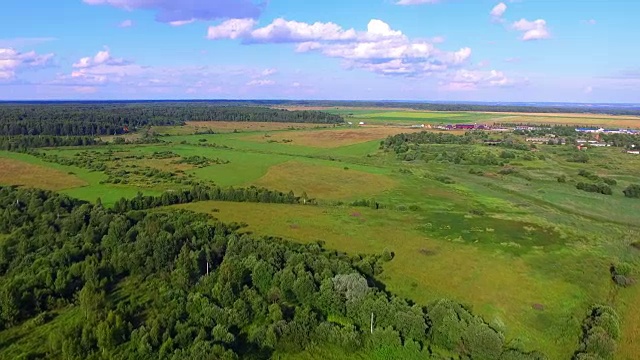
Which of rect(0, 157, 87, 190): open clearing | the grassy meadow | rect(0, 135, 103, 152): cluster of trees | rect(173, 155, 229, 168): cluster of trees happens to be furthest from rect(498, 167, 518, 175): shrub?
rect(0, 135, 103, 152): cluster of trees

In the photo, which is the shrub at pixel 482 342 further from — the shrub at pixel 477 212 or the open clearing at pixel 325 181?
the open clearing at pixel 325 181

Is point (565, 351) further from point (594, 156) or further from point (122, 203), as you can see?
point (594, 156)

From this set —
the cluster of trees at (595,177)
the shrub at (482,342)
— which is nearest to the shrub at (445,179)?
the cluster of trees at (595,177)

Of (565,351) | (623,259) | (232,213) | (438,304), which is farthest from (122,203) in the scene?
(623,259)

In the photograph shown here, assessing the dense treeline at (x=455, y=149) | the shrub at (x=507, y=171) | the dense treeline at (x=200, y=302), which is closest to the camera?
the dense treeline at (x=200, y=302)

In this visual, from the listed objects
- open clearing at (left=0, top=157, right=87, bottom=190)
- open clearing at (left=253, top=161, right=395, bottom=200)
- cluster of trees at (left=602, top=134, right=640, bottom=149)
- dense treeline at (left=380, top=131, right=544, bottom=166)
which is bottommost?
open clearing at (left=253, top=161, right=395, bottom=200)

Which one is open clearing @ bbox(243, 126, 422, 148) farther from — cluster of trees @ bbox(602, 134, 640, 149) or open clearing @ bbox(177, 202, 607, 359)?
open clearing @ bbox(177, 202, 607, 359)
